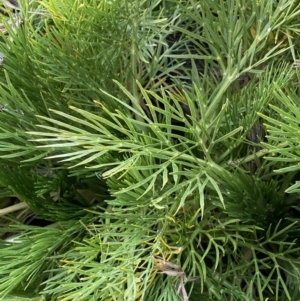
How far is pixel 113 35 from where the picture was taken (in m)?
0.46

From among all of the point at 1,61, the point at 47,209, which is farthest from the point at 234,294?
the point at 1,61

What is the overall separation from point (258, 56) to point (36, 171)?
10.9 inches

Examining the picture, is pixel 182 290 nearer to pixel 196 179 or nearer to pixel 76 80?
pixel 196 179

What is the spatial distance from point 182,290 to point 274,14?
270 millimetres

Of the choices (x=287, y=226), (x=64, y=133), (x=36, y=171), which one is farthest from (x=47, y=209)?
(x=287, y=226)

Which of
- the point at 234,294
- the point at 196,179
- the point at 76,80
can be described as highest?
the point at 76,80

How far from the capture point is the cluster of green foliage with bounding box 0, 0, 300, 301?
16.8 inches

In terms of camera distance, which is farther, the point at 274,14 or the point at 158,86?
the point at 158,86

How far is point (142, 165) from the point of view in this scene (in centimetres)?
45

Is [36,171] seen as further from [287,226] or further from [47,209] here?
[287,226]

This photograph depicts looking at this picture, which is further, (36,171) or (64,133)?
(36,171)

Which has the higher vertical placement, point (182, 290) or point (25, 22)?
point (25, 22)

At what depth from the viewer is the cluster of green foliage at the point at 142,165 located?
1.40 feet

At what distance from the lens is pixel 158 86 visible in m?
0.57
